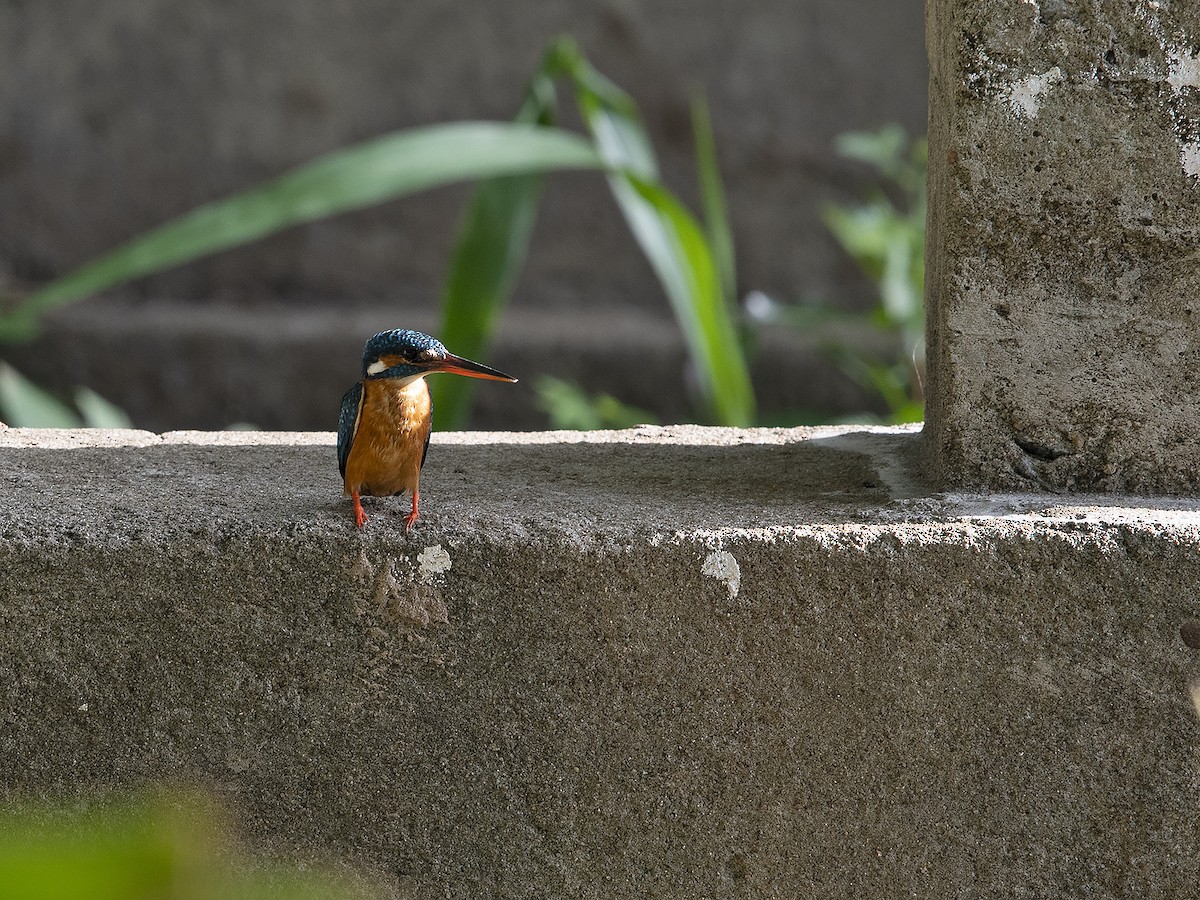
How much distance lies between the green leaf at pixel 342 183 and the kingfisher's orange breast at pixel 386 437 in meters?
0.88

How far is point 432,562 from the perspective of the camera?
101cm

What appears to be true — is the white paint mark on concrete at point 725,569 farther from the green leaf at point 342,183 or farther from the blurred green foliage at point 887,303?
the blurred green foliage at point 887,303

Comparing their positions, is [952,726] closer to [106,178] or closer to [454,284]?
[454,284]

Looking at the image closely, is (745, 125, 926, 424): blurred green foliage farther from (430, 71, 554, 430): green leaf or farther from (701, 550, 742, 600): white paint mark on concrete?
(701, 550, 742, 600): white paint mark on concrete

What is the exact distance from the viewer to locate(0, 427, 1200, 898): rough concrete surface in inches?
39.8

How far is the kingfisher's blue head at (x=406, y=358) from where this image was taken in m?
1.02

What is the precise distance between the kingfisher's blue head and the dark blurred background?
2543 millimetres

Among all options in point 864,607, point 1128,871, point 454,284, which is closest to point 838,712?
point 864,607

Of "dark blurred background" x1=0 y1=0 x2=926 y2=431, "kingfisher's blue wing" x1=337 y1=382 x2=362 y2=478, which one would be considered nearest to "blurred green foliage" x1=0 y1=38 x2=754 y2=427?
"kingfisher's blue wing" x1=337 y1=382 x2=362 y2=478

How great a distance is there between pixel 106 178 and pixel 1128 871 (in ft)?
11.4

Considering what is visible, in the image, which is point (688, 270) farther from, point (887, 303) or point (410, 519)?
point (410, 519)

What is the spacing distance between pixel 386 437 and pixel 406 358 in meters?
0.07

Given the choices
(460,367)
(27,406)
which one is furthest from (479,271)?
(460,367)

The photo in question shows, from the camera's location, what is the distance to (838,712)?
1.05 metres
